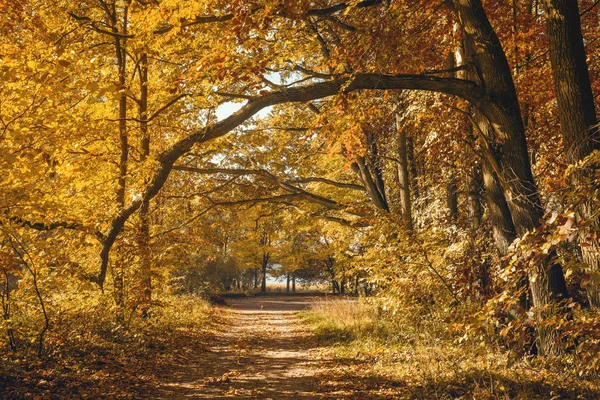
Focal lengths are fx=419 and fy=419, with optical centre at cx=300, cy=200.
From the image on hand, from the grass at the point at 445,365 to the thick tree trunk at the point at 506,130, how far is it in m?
0.73

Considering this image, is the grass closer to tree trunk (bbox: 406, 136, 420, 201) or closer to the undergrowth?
the undergrowth

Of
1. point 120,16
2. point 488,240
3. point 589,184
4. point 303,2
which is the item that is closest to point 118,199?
point 120,16

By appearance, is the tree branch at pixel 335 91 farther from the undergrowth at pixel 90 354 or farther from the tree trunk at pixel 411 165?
the tree trunk at pixel 411 165

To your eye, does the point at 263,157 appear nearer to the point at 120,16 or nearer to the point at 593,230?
the point at 120,16

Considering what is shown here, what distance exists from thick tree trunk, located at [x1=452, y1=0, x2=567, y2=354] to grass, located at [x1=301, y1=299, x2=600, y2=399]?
2.39 feet

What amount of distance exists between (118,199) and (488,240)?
8.23 metres

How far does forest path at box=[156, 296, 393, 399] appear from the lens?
20.5ft

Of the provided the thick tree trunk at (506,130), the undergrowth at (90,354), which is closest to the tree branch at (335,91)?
the thick tree trunk at (506,130)

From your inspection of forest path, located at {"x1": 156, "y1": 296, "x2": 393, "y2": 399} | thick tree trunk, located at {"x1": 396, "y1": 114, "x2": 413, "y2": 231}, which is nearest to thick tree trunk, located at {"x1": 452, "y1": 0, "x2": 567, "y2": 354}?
forest path, located at {"x1": 156, "y1": 296, "x2": 393, "y2": 399}

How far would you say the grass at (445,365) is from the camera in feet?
16.1

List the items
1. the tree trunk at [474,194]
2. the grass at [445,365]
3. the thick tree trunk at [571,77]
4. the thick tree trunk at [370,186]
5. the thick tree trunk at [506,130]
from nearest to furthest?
1. the grass at [445,365]
2. the thick tree trunk at [571,77]
3. the thick tree trunk at [506,130]
4. the tree trunk at [474,194]
5. the thick tree trunk at [370,186]

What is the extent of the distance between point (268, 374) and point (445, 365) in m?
3.15

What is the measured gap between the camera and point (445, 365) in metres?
6.29

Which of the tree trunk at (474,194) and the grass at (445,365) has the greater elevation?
the tree trunk at (474,194)
